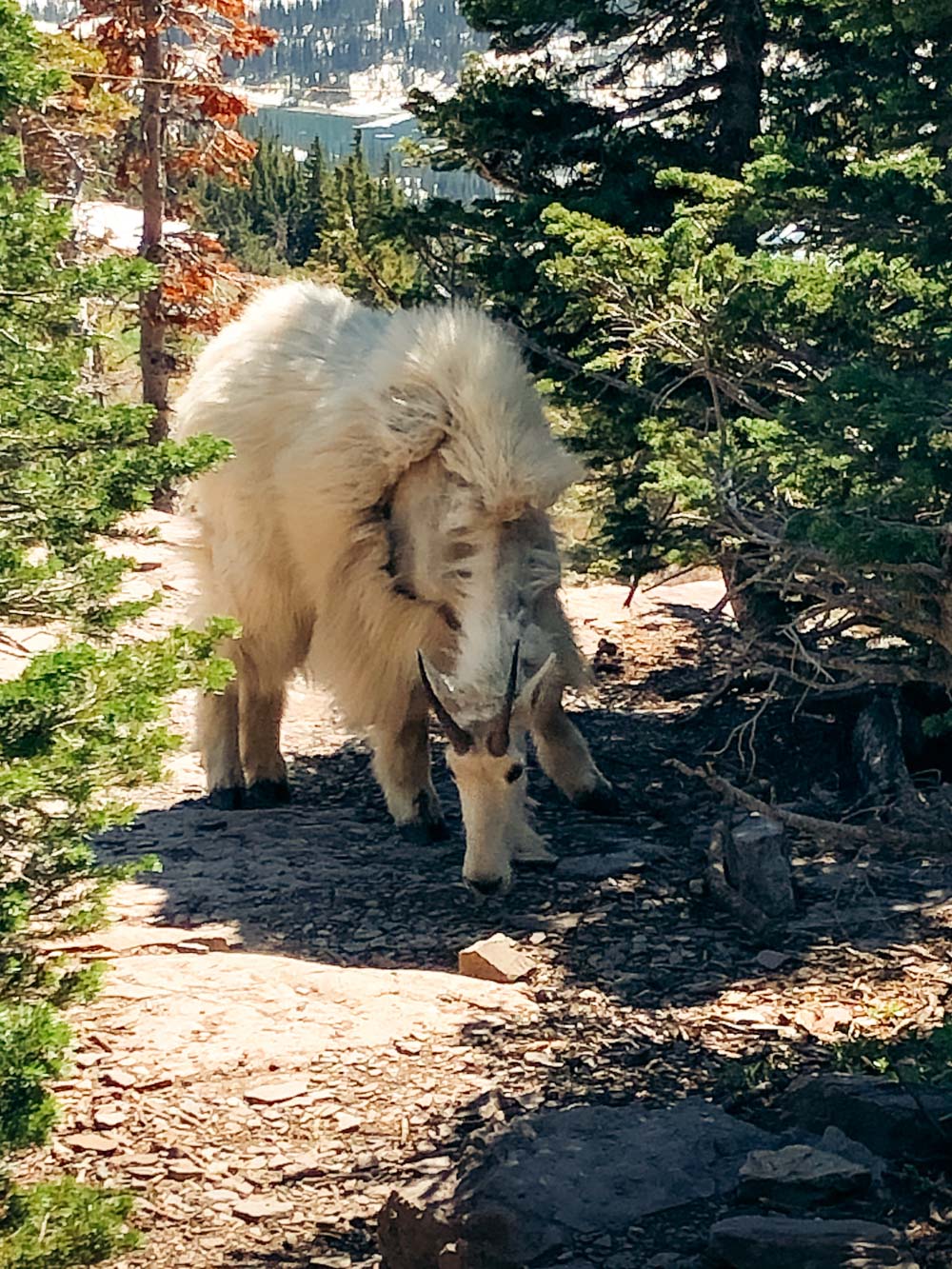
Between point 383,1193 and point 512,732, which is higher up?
point 512,732

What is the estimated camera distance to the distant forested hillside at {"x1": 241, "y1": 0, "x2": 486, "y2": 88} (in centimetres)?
13875

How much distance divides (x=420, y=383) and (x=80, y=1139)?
3.79 metres

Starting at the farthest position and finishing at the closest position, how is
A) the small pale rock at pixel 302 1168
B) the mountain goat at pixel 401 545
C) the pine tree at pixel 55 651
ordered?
1. the mountain goat at pixel 401 545
2. the small pale rock at pixel 302 1168
3. the pine tree at pixel 55 651

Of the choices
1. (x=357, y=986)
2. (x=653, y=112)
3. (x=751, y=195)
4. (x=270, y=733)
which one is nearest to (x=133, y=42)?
(x=653, y=112)

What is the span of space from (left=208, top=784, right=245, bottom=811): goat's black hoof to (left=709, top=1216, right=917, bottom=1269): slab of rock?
529 centimetres

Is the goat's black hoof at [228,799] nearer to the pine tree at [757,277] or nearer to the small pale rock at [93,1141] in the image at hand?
the pine tree at [757,277]

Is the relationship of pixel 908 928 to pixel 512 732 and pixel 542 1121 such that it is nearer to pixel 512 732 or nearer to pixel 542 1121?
pixel 512 732

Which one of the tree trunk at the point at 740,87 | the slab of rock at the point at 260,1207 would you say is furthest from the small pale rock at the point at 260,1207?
the tree trunk at the point at 740,87

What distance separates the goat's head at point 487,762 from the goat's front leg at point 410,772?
104 centimetres

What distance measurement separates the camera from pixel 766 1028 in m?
4.91

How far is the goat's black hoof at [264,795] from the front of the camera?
8164 mm

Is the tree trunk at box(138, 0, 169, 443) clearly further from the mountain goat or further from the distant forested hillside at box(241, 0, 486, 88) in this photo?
the distant forested hillside at box(241, 0, 486, 88)

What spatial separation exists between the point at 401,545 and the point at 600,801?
5.88 feet

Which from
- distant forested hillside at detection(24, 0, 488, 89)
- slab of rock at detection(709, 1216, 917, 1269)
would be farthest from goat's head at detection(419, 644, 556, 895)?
distant forested hillside at detection(24, 0, 488, 89)
